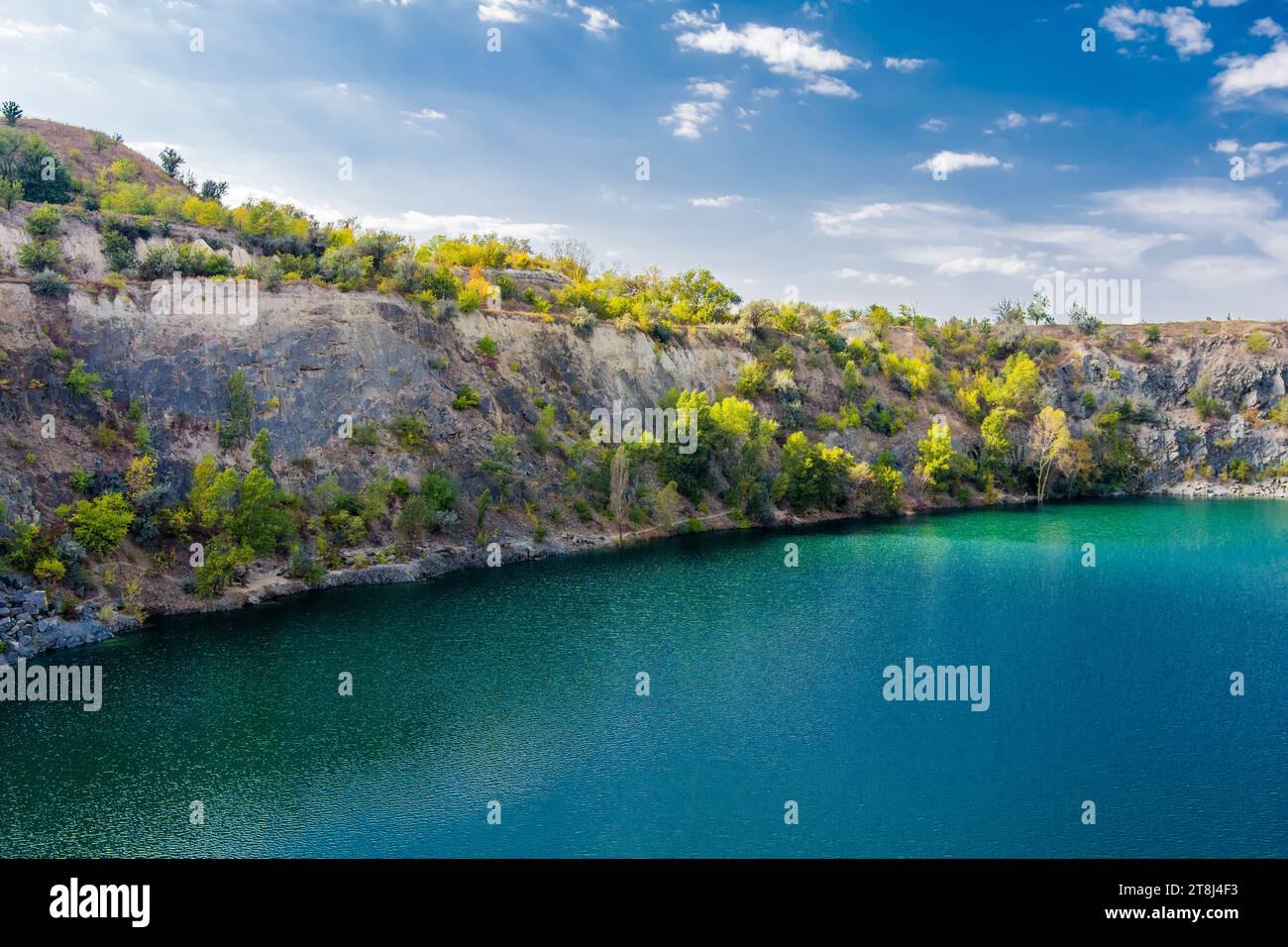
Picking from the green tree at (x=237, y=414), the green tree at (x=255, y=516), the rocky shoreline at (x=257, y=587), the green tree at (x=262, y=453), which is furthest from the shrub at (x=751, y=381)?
the green tree at (x=255, y=516)

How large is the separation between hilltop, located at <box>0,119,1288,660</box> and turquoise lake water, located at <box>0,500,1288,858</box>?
4.81m

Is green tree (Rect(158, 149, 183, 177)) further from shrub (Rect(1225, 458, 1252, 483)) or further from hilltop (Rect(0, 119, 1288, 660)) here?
shrub (Rect(1225, 458, 1252, 483))

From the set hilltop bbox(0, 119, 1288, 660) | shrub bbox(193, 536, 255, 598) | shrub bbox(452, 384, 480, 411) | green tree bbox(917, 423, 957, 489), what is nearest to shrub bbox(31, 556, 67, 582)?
hilltop bbox(0, 119, 1288, 660)

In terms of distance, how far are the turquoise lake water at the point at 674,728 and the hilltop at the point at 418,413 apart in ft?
15.8

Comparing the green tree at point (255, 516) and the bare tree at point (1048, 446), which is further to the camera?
the bare tree at point (1048, 446)

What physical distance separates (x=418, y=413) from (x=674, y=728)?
29.4m

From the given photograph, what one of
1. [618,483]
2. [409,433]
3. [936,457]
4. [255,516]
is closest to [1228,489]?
[936,457]

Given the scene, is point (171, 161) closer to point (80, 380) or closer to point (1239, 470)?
point (80, 380)

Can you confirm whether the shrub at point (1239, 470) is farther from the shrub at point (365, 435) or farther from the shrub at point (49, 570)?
the shrub at point (49, 570)

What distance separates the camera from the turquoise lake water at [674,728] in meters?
17.5

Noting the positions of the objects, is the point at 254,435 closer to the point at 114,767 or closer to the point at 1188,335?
the point at 114,767

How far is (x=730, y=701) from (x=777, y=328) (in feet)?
180

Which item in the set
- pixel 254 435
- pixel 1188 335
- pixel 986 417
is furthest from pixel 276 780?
pixel 1188 335
